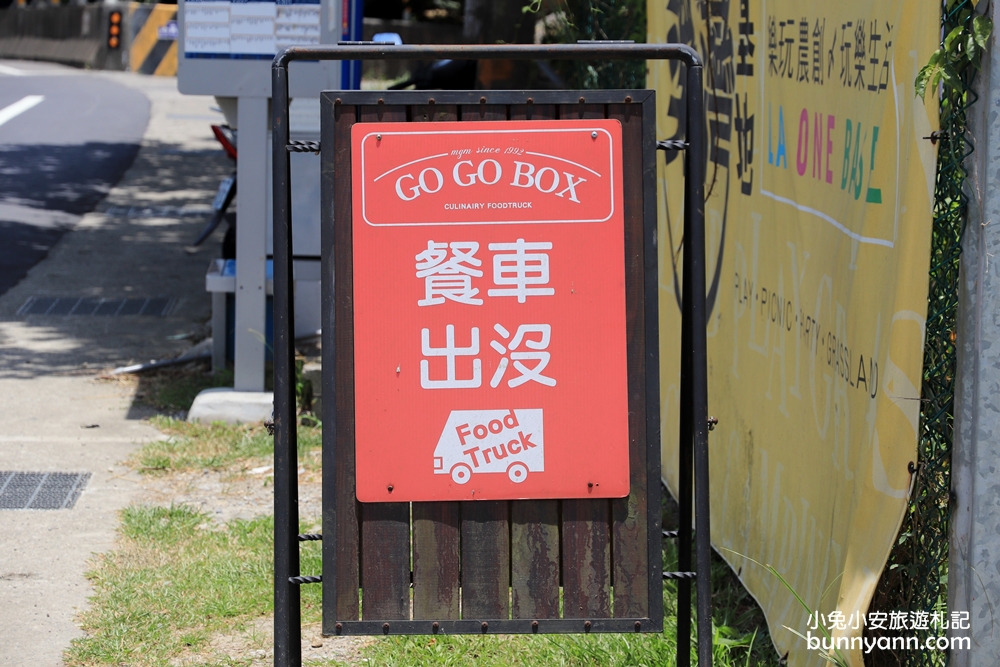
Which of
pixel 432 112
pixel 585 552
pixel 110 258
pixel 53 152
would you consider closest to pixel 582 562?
pixel 585 552

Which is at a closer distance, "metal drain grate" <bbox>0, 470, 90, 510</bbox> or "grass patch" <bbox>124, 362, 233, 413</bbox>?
"metal drain grate" <bbox>0, 470, 90, 510</bbox>

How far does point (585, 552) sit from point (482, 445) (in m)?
0.35

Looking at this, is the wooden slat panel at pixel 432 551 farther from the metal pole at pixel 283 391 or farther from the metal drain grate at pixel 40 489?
the metal drain grate at pixel 40 489

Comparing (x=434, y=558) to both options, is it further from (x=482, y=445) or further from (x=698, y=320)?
(x=698, y=320)

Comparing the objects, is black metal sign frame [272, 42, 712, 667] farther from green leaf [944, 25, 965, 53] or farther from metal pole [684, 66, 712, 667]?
green leaf [944, 25, 965, 53]

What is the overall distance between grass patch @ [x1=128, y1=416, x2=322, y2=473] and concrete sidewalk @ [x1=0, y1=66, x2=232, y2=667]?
0.13 m

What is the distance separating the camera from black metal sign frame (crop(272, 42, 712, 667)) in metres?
2.62

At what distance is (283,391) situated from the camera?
268 cm

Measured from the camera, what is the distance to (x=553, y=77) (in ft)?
24.2

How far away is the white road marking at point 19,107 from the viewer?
1916 centimetres

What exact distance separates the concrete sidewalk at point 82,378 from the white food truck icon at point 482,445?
5.50 ft

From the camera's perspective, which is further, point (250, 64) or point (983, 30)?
point (250, 64)

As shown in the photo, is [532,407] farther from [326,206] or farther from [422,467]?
[326,206]

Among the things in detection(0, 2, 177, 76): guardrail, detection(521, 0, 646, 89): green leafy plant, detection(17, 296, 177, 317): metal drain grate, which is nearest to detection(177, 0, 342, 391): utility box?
detection(521, 0, 646, 89): green leafy plant
